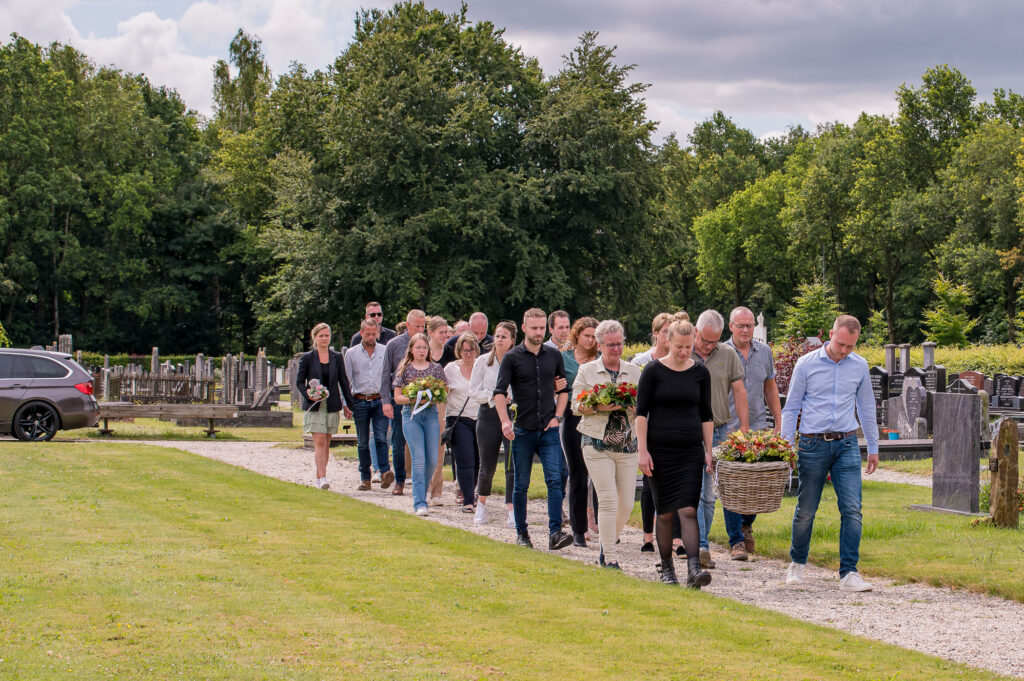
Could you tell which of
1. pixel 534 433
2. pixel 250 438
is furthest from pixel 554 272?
pixel 534 433

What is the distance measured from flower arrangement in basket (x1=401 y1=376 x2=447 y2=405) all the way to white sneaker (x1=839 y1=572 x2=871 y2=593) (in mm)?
5119

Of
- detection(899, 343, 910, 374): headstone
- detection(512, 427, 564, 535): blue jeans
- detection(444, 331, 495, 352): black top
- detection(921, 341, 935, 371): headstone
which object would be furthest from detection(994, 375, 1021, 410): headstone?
detection(512, 427, 564, 535): blue jeans

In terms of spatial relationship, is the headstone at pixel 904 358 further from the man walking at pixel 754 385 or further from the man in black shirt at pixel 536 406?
the man in black shirt at pixel 536 406

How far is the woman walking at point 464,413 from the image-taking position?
1267cm

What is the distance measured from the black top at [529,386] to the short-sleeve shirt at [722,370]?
1389 mm

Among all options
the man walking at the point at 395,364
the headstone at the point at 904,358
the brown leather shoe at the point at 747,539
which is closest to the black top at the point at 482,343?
the man walking at the point at 395,364

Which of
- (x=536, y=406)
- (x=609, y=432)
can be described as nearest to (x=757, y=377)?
(x=609, y=432)

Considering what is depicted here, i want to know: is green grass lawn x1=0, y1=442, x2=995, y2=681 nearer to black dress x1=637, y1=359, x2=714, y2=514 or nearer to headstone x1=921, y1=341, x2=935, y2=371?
black dress x1=637, y1=359, x2=714, y2=514

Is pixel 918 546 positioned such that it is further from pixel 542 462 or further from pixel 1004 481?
pixel 542 462

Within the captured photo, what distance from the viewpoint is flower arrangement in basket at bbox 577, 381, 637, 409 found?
28.6 ft

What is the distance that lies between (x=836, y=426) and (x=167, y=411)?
18.9m

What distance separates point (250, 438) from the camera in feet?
78.4

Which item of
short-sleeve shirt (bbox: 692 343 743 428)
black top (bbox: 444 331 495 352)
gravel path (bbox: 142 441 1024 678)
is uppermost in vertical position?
black top (bbox: 444 331 495 352)

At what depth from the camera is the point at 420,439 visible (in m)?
12.4
